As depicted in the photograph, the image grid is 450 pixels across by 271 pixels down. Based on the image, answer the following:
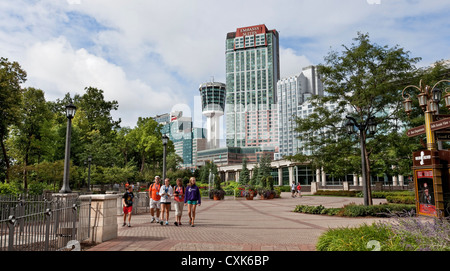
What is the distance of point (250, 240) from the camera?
7926mm

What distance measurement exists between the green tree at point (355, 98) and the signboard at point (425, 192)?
488cm

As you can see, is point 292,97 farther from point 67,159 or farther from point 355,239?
point 355,239

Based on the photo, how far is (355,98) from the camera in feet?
53.6

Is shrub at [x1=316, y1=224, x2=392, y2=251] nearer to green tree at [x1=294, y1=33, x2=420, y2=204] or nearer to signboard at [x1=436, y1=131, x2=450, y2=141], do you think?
signboard at [x1=436, y1=131, x2=450, y2=141]

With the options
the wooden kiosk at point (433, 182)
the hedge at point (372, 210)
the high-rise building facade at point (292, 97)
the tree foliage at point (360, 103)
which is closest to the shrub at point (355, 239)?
the wooden kiosk at point (433, 182)

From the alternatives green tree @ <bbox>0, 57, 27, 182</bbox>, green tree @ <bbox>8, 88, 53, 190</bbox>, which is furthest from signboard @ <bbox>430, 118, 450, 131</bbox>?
green tree @ <bbox>8, 88, 53, 190</bbox>

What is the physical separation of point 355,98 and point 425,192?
6.97 m

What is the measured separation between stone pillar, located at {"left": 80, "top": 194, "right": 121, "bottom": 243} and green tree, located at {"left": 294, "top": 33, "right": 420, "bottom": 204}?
11.5 metres

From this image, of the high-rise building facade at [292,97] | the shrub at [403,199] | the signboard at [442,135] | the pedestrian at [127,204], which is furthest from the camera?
the high-rise building facade at [292,97]

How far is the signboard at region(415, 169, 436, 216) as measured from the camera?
10.4 m

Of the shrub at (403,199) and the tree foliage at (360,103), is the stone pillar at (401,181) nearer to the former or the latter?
the shrub at (403,199)

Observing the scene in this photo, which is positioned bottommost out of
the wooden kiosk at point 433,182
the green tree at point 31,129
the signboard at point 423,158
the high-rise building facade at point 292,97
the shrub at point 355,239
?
the shrub at point 355,239

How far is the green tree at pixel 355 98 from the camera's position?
52.2ft
